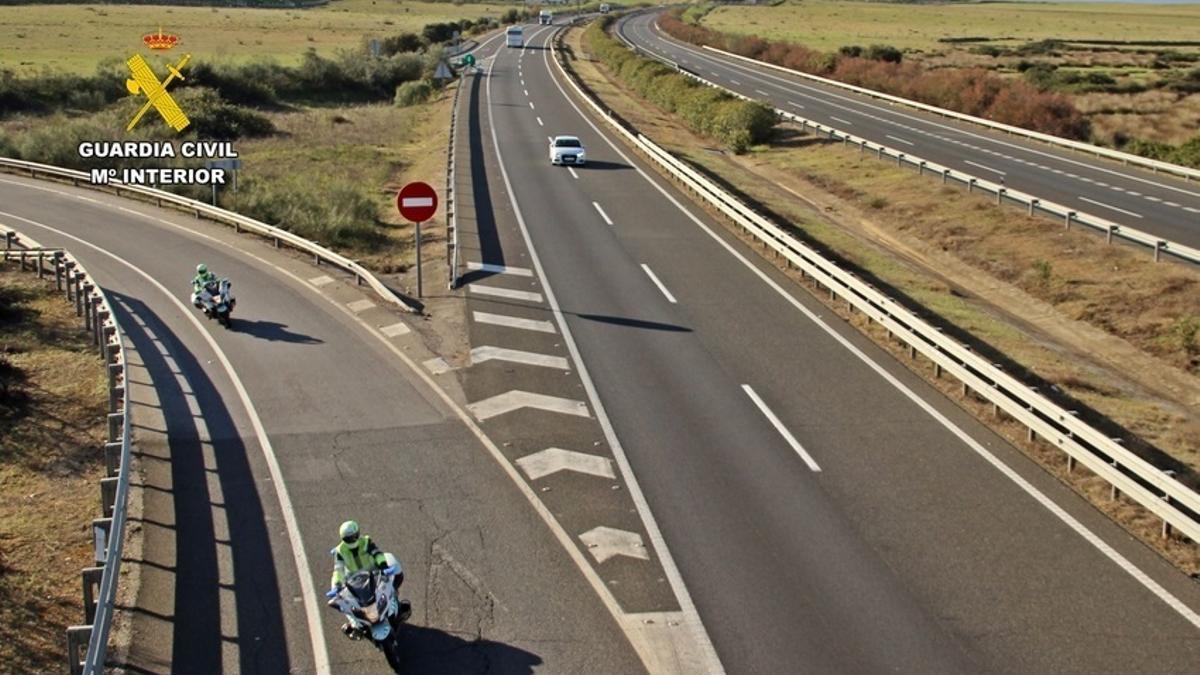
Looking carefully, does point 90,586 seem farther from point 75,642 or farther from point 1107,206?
point 1107,206

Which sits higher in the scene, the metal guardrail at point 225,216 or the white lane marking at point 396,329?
the metal guardrail at point 225,216

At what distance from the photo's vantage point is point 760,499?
1333cm

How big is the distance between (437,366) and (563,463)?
4739 mm

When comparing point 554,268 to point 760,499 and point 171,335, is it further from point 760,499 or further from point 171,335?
point 760,499

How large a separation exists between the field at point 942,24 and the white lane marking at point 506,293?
8736cm

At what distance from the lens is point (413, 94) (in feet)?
240

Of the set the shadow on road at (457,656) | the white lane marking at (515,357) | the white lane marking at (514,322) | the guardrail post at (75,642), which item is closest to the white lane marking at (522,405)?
the white lane marking at (515,357)

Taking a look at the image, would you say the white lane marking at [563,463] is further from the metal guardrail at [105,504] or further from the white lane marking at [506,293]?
the white lane marking at [506,293]

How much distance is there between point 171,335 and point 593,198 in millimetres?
16062

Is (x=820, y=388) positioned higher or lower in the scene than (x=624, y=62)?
lower

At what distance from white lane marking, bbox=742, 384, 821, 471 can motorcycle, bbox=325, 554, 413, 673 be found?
6.19 meters

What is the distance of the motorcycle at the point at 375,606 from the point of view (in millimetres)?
9867

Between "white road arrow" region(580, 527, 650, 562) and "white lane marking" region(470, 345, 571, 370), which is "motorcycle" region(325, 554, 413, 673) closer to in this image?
"white road arrow" region(580, 527, 650, 562)

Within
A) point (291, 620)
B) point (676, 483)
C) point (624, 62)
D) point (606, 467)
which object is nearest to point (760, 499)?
point (676, 483)
